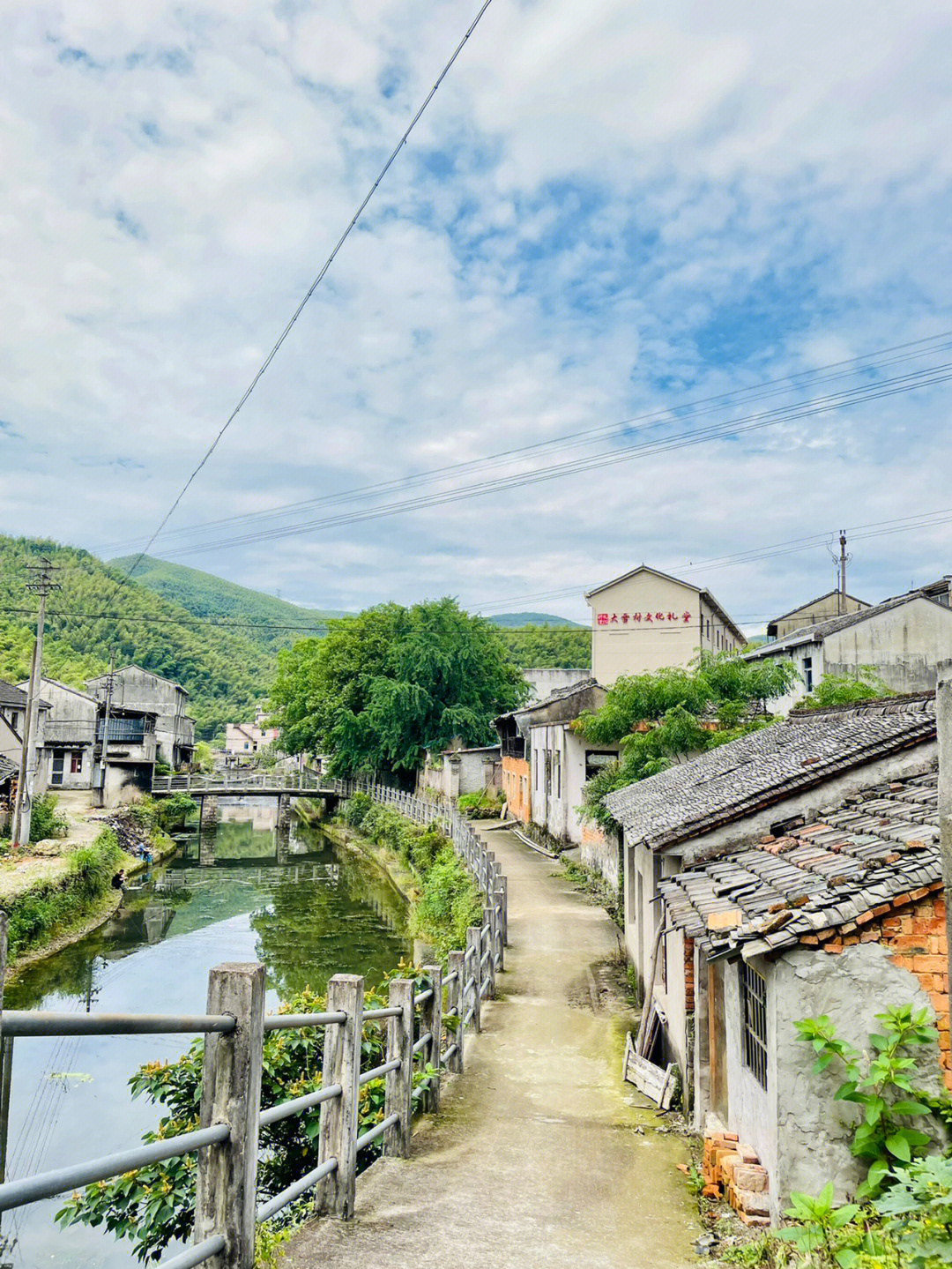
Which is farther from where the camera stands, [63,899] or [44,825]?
[44,825]

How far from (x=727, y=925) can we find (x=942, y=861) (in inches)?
58.0

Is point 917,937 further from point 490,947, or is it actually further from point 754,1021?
point 490,947

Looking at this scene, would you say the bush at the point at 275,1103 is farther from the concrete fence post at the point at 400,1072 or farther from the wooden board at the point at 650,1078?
the wooden board at the point at 650,1078

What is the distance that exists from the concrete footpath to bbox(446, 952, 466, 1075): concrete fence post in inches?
8.8

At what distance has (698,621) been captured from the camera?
38656 millimetres

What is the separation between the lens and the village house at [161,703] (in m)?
60.0

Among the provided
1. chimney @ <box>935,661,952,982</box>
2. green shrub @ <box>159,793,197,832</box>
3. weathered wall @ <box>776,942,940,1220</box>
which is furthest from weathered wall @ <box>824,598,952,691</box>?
green shrub @ <box>159,793,197,832</box>

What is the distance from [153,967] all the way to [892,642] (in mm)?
22685

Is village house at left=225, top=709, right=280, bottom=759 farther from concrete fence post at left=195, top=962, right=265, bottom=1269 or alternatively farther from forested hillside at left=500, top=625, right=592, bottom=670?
concrete fence post at left=195, top=962, right=265, bottom=1269

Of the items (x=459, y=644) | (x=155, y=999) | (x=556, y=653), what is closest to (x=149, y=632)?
(x=556, y=653)

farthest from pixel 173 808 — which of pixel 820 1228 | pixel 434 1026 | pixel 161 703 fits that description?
pixel 820 1228

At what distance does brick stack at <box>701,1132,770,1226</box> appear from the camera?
549cm

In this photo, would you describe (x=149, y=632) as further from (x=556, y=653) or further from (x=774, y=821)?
(x=774, y=821)

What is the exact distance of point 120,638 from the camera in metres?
91.2
